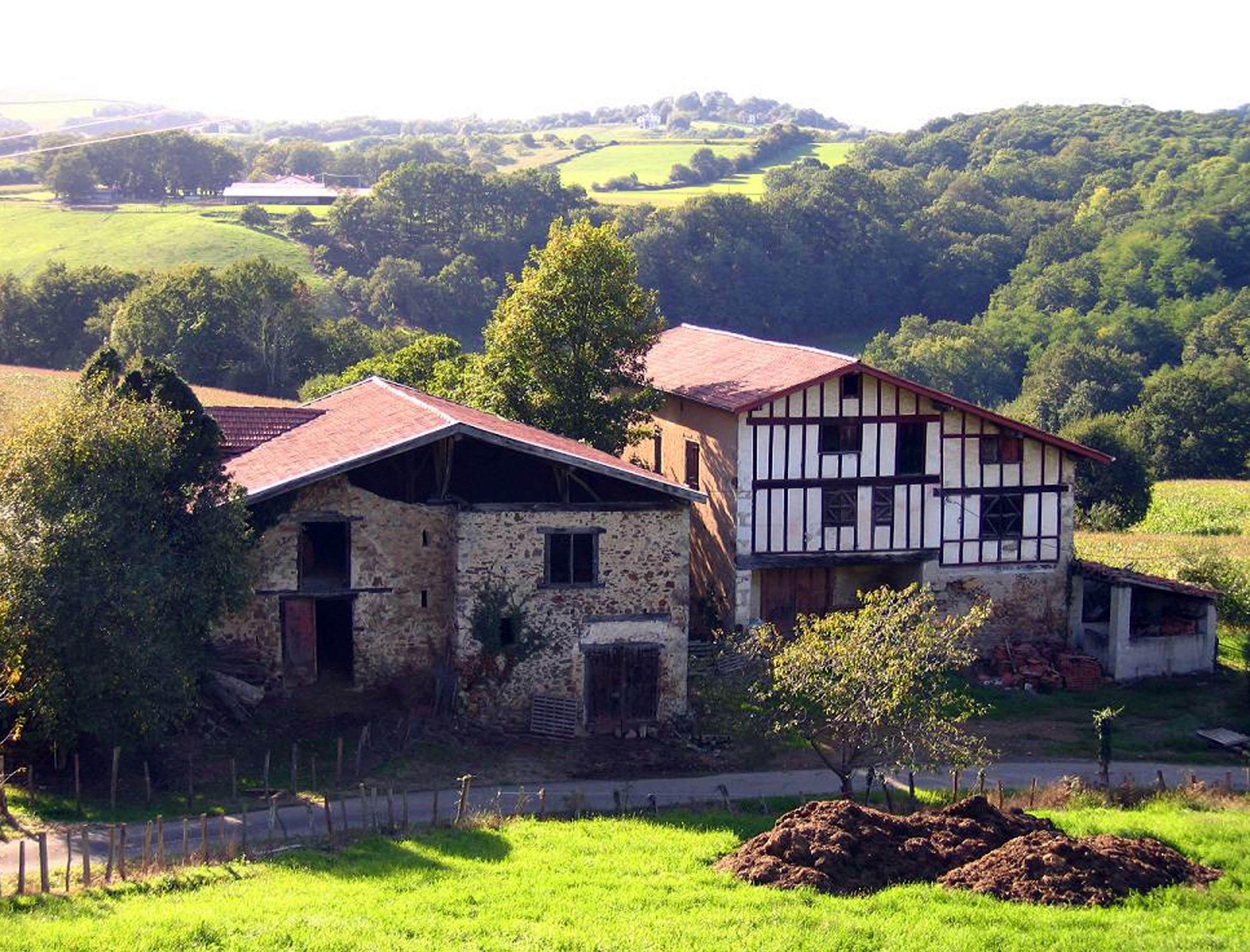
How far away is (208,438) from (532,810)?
9.88 meters

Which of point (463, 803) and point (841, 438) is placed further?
point (841, 438)

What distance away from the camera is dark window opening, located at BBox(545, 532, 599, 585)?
103 ft

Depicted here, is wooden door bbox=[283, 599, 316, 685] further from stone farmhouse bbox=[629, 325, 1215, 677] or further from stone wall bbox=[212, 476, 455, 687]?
stone farmhouse bbox=[629, 325, 1215, 677]

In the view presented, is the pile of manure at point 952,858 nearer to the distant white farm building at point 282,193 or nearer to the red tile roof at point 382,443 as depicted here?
the red tile roof at point 382,443

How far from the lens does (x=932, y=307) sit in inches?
4633

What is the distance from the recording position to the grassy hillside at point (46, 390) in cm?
5425

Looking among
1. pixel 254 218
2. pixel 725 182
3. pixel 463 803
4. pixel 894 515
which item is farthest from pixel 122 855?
pixel 725 182

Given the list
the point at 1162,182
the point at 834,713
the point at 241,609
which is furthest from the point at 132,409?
the point at 1162,182

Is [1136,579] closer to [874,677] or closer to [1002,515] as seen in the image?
[1002,515]

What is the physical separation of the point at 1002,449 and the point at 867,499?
4034 mm

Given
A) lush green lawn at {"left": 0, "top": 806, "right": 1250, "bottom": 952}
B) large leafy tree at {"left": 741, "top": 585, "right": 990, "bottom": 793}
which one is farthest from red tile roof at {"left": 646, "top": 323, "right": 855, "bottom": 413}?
lush green lawn at {"left": 0, "top": 806, "right": 1250, "bottom": 952}

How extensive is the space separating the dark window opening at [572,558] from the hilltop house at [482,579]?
3 centimetres

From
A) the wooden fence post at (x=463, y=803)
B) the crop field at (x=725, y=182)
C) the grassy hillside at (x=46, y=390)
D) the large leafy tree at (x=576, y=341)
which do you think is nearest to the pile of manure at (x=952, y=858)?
the wooden fence post at (x=463, y=803)

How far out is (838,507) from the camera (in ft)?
123
